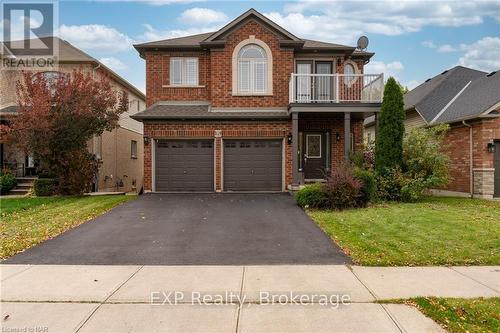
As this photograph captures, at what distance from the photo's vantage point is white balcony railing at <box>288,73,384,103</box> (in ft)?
50.8

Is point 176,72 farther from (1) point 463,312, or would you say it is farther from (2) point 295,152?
(1) point 463,312

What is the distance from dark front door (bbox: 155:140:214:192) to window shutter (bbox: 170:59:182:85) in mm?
2899

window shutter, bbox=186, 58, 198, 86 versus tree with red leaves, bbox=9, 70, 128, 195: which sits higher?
window shutter, bbox=186, 58, 198, 86

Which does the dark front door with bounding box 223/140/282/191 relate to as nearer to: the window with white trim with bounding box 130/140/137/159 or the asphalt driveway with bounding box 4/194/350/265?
the asphalt driveway with bounding box 4/194/350/265

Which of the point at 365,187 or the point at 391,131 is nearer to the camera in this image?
the point at 365,187

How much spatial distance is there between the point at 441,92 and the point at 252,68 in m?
10.7

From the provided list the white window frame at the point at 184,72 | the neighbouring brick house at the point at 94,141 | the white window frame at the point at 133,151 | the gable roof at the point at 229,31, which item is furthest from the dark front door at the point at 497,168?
the white window frame at the point at 133,151

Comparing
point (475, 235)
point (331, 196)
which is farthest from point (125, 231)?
point (475, 235)

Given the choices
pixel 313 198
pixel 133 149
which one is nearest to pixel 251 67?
pixel 313 198

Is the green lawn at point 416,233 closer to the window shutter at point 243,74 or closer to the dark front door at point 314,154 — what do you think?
the dark front door at point 314,154

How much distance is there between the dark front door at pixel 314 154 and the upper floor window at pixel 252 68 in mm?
2828

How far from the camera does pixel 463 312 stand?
4.39m

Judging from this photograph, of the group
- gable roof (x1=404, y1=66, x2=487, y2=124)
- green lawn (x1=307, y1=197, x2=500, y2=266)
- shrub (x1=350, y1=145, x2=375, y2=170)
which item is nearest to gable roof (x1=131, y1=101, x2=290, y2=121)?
shrub (x1=350, y1=145, x2=375, y2=170)

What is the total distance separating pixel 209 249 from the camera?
756cm
